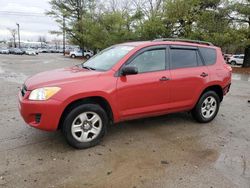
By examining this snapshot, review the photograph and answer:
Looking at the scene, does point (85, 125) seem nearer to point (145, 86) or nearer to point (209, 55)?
point (145, 86)

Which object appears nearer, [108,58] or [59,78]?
[59,78]

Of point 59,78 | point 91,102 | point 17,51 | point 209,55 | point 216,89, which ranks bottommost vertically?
point 91,102

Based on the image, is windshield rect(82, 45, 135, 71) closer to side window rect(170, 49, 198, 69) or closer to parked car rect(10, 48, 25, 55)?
side window rect(170, 49, 198, 69)

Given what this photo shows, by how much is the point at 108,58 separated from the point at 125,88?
2.87 ft

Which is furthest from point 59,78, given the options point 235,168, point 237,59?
point 237,59

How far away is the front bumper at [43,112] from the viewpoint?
3967 millimetres

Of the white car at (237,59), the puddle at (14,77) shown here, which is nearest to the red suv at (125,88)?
the puddle at (14,77)

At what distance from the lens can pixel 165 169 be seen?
3.75 meters

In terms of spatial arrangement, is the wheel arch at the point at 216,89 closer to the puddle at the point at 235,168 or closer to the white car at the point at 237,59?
the puddle at the point at 235,168

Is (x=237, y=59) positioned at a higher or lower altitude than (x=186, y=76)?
higher

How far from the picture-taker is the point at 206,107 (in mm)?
5820

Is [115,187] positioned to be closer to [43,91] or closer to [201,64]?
[43,91]

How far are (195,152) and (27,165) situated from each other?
8.37 ft

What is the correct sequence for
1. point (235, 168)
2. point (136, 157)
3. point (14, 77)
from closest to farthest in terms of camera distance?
point (235, 168) → point (136, 157) → point (14, 77)
